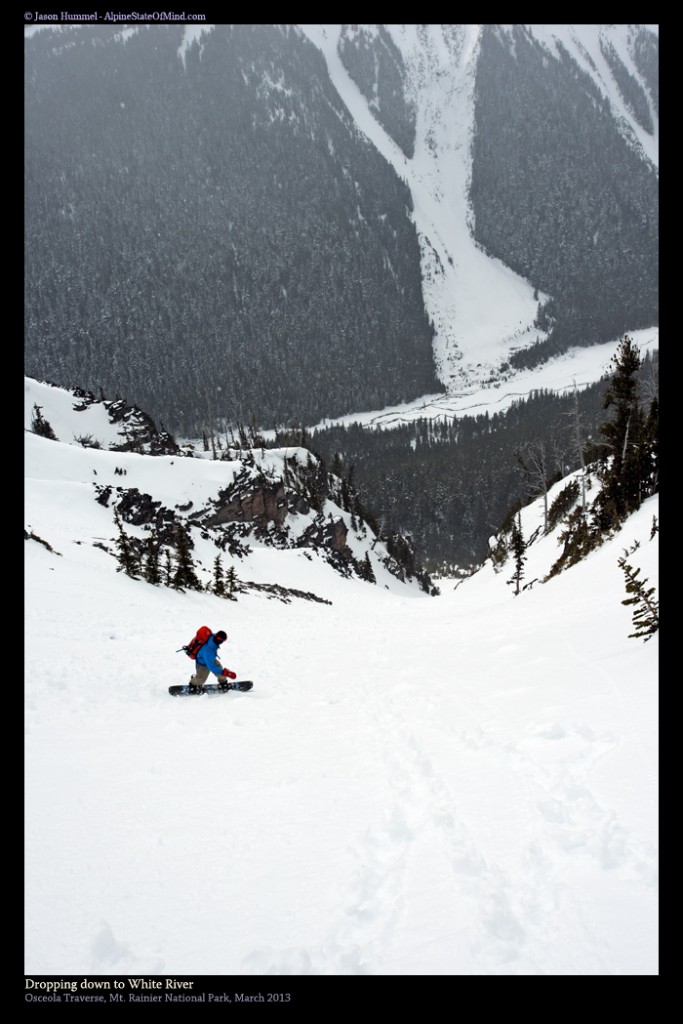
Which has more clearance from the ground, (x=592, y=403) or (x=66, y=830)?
(x=592, y=403)

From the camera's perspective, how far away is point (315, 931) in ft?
10.2

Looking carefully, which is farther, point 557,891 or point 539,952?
point 557,891

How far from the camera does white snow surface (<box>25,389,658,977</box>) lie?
298 cm

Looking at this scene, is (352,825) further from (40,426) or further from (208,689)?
(40,426)

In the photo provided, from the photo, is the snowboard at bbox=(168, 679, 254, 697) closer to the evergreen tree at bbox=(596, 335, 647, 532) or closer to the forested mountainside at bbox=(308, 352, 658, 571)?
the evergreen tree at bbox=(596, 335, 647, 532)

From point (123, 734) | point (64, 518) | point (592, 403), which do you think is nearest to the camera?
point (123, 734)

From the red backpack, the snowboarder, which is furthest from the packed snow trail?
the red backpack

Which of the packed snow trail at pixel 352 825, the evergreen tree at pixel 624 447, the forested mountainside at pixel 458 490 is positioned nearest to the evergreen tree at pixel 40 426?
the evergreen tree at pixel 624 447

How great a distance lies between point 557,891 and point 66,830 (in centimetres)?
376

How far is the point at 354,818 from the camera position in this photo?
450 cm

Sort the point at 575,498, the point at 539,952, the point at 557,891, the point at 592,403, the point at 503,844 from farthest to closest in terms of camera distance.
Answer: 1. the point at 592,403
2. the point at 575,498
3. the point at 503,844
4. the point at 557,891
5. the point at 539,952
